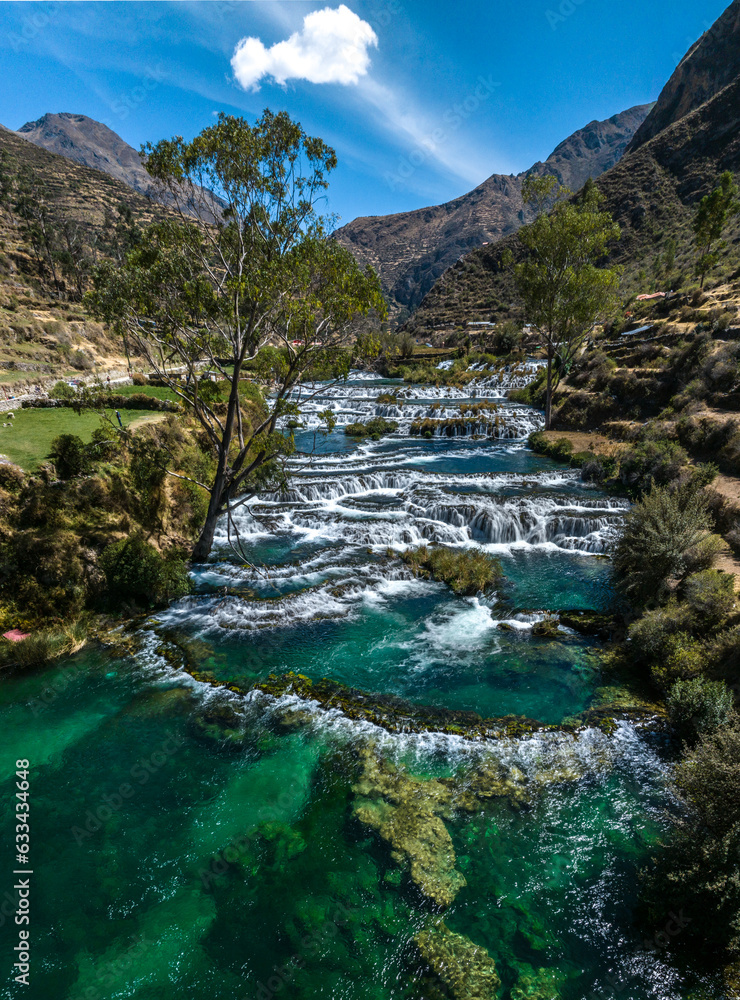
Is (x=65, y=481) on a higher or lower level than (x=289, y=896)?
higher

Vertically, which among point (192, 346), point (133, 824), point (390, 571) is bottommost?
point (133, 824)

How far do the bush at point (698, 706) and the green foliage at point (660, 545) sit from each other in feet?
12.2

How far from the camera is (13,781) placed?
7.96 meters

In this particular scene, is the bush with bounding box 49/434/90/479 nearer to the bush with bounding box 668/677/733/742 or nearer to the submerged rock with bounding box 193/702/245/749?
the submerged rock with bounding box 193/702/245/749

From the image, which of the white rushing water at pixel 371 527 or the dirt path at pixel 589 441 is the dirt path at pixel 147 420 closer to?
the white rushing water at pixel 371 527

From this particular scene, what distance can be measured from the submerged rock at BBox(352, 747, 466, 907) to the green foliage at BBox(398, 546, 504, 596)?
24.5 feet

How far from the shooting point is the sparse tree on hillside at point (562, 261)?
29.6 metres

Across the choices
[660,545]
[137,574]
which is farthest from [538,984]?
[137,574]

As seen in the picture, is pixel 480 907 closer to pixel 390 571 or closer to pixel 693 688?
pixel 693 688

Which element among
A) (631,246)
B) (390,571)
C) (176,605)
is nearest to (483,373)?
(390,571)

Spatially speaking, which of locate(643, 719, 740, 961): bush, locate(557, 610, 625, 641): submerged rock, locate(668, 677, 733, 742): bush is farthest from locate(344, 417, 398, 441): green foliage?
locate(643, 719, 740, 961): bush

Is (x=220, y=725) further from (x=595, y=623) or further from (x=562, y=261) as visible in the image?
(x=562, y=261)

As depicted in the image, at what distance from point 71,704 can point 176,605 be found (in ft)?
13.2

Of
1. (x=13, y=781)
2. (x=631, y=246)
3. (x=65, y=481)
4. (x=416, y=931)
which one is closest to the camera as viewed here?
(x=416, y=931)
